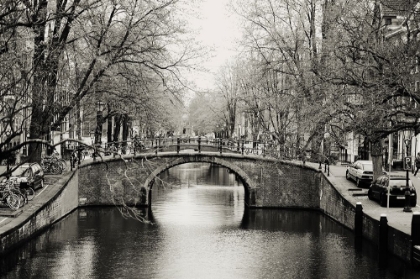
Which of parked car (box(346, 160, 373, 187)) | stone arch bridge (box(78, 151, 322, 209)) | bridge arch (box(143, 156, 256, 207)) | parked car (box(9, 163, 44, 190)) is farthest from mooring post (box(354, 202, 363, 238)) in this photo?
parked car (box(9, 163, 44, 190))

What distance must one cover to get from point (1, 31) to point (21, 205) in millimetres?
10811

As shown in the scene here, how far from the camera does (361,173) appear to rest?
3103 cm

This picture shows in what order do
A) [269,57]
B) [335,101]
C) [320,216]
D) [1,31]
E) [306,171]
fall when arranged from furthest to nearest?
[269,57], [306,171], [320,216], [335,101], [1,31]

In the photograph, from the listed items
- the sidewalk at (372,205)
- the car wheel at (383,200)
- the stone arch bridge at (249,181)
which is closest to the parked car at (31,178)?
the stone arch bridge at (249,181)

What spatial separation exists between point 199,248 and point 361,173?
11.1 metres

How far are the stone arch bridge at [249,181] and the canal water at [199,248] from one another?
1045 millimetres

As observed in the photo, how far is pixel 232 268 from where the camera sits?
20.4 meters

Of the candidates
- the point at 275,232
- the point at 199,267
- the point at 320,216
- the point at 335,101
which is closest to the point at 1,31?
the point at 199,267

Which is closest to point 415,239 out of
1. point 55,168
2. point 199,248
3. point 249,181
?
point 199,248

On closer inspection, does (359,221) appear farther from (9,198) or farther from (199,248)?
(9,198)

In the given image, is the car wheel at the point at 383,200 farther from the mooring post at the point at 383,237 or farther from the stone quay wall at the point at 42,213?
the stone quay wall at the point at 42,213

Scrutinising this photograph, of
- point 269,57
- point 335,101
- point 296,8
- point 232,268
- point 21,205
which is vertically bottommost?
point 232,268

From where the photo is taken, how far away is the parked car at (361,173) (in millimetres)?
30922

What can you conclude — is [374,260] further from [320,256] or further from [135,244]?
[135,244]
